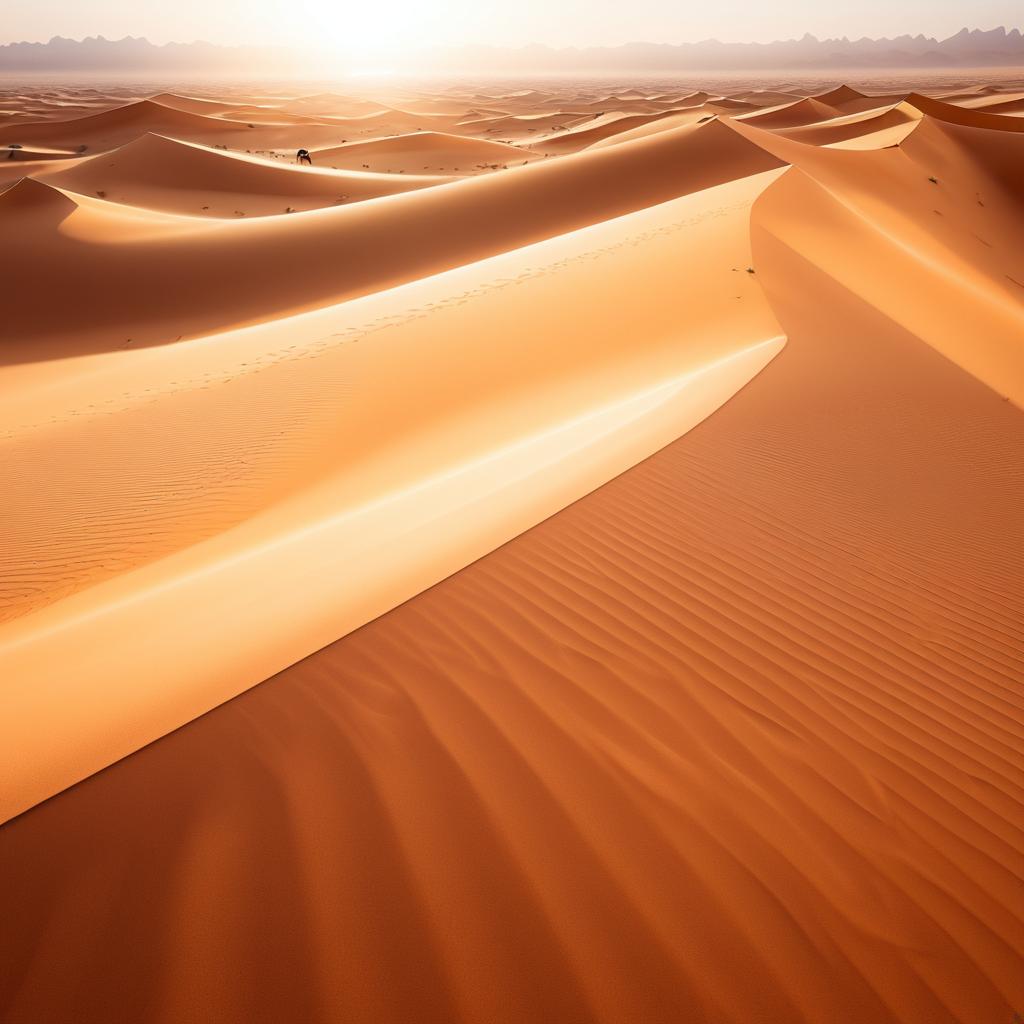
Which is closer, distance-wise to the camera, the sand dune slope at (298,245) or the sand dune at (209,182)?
the sand dune slope at (298,245)

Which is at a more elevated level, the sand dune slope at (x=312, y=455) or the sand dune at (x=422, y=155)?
the sand dune at (x=422, y=155)

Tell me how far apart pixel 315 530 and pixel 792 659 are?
279cm

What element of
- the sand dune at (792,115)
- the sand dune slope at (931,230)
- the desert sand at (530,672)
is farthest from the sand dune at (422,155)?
the desert sand at (530,672)

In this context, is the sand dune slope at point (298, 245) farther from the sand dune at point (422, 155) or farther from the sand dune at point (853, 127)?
the sand dune at point (422, 155)

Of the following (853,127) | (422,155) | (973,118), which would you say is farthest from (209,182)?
(973,118)

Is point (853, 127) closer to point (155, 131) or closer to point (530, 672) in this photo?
point (530, 672)

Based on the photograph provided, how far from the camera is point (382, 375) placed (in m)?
7.54

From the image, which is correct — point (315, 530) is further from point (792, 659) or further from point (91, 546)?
point (792, 659)

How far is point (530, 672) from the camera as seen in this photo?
2.73m

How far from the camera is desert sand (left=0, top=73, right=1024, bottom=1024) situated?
1831mm

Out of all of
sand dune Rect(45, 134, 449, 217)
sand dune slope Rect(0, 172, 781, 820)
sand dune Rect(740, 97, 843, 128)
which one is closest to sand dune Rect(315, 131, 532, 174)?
sand dune Rect(45, 134, 449, 217)

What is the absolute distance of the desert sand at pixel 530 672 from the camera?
72.1 inches

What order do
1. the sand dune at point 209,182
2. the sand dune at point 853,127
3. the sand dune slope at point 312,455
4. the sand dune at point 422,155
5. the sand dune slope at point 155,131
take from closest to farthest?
1. the sand dune slope at point 312,455
2. the sand dune at point 209,182
3. the sand dune at point 853,127
4. the sand dune at point 422,155
5. the sand dune slope at point 155,131

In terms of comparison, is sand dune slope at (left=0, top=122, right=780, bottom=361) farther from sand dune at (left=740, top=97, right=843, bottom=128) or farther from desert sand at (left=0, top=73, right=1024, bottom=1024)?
sand dune at (left=740, top=97, right=843, bottom=128)
